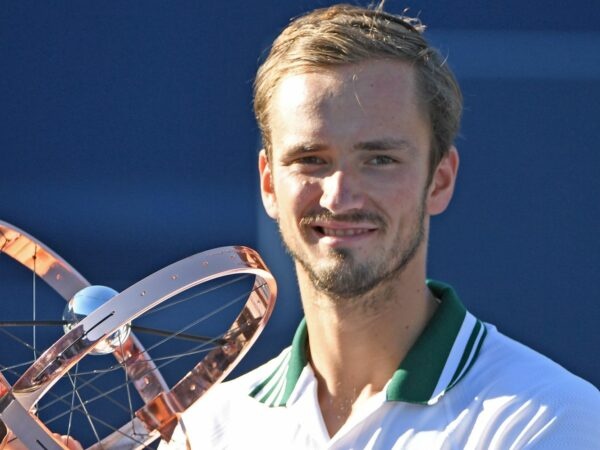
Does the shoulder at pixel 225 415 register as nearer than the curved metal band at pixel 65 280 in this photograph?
Yes

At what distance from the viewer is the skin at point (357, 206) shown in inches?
59.7

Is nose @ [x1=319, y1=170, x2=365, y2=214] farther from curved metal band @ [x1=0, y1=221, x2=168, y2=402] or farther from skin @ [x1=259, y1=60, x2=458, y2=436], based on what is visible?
curved metal band @ [x1=0, y1=221, x2=168, y2=402]

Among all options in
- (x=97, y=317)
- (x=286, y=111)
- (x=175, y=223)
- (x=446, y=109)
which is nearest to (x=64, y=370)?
(x=97, y=317)

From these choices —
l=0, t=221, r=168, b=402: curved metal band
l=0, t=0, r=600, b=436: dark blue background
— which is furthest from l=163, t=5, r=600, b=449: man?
l=0, t=0, r=600, b=436: dark blue background

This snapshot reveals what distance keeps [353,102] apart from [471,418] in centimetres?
40

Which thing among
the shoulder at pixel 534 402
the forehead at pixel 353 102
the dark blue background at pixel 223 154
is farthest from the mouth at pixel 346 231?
the dark blue background at pixel 223 154

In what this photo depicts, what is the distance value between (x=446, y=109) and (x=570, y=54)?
122 cm

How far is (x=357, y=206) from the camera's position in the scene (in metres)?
1.50

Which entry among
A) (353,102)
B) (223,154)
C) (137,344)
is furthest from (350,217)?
(223,154)

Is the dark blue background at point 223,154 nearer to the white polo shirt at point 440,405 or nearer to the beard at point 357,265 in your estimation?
the white polo shirt at point 440,405

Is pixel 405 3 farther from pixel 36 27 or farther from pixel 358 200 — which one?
pixel 358 200

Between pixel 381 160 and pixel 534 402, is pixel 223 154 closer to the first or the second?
pixel 381 160

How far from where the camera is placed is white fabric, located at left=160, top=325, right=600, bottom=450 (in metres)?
1.42

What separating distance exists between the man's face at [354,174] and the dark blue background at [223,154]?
1.21 m
